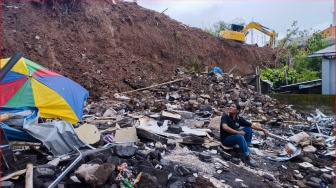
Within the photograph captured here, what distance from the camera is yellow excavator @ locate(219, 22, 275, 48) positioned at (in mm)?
19250

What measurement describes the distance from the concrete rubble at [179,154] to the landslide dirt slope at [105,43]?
2283 millimetres

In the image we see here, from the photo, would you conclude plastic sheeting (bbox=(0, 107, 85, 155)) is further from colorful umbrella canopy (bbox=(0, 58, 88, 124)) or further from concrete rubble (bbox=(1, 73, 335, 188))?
A: colorful umbrella canopy (bbox=(0, 58, 88, 124))

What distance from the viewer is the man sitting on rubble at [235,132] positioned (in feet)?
18.8

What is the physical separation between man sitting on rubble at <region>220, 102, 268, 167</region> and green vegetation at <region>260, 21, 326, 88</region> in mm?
11878

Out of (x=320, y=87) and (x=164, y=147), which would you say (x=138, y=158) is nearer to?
(x=164, y=147)

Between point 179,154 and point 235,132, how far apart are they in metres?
1.16

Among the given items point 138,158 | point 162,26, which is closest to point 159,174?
point 138,158

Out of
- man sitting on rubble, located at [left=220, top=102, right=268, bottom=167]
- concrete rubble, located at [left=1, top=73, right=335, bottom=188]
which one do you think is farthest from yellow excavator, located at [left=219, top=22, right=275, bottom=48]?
man sitting on rubble, located at [left=220, top=102, right=268, bottom=167]

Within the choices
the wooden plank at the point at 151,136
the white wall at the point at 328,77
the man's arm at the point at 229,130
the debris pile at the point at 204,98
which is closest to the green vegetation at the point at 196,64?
the debris pile at the point at 204,98

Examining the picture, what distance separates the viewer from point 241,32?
19.7 metres

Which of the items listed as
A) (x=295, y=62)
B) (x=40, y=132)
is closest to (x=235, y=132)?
(x=40, y=132)

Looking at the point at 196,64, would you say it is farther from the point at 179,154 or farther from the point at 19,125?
the point at 19,125

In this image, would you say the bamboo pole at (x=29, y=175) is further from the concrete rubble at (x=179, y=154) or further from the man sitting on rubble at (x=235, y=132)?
→ the man sitting on rubble at (x=235, y=132)

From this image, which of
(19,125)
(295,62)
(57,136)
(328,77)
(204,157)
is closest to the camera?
(19,125)
